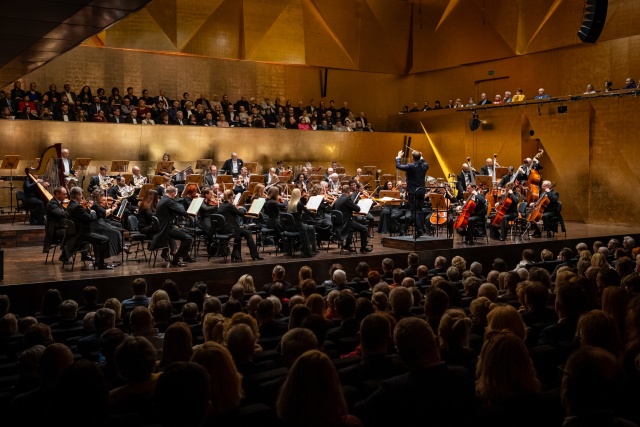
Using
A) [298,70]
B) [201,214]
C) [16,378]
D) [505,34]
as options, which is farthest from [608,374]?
[298,70]

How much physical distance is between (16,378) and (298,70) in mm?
20192

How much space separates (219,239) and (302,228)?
57.3 inches

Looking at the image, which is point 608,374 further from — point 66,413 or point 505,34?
point 505,34

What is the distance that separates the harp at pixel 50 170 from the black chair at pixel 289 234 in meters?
5.14

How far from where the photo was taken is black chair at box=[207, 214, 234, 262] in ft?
34.6

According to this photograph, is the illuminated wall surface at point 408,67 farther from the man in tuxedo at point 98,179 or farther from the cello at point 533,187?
the cello at point 533,187

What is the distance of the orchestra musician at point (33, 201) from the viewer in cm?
1304

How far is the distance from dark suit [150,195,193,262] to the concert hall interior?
4 centimetres

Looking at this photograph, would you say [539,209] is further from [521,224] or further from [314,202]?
[314,202]

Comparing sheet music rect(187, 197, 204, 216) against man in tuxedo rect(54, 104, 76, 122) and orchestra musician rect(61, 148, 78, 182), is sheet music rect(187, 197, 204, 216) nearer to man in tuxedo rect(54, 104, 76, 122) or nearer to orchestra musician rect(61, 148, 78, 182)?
orchestra musician rect(61, 148, 78, 182)

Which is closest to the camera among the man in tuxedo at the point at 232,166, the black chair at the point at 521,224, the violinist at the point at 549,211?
the black chair at the point at 521,224

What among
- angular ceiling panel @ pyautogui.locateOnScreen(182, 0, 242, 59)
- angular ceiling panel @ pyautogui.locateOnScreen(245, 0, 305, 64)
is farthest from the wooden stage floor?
angular ceiling panel @ pyautogui.locateOnScreen(245, 0, 305, 64)

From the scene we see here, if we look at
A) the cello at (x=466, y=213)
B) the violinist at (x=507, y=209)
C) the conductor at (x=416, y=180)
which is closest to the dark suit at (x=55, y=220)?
the conductor at (x=416, y=180)

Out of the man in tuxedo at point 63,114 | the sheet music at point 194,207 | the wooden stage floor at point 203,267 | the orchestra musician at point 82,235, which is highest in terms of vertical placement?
the man in tuxedo at point 63,114
